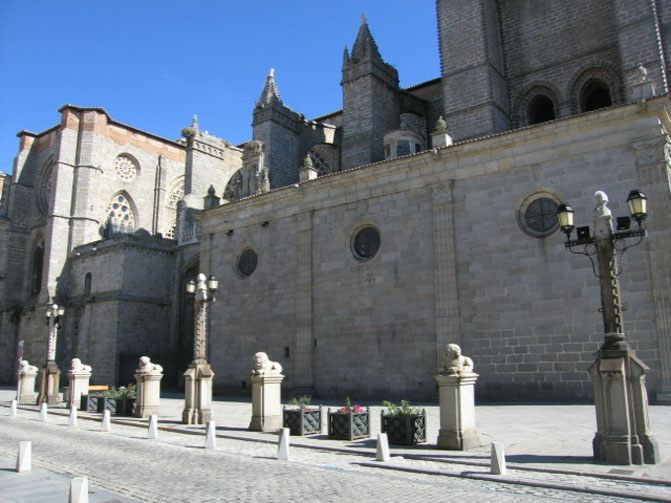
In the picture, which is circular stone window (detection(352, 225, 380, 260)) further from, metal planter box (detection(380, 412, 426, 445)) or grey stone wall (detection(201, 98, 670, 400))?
metal planter box (detection(380, 412, 426, 445))

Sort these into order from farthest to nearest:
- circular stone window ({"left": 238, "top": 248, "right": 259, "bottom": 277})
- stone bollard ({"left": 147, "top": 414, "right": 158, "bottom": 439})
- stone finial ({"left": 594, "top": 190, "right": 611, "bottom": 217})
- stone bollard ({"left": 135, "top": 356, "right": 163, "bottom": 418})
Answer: circular stone window ({"left": 238, "top": 248, "right": 259, "bottom": 277}), stone bollard ({"left": 135, "top": 356, "right": 163, "bottom": 418}), stone bollard ({"left": 147, "top": 414, "right": 158, "bottom": 439}), stone finial ({"left": 594, "top": 190, "right": 611, "bottom": 217})

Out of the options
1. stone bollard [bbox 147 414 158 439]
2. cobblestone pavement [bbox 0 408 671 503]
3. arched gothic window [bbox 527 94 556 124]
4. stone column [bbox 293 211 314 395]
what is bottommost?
cobblestone pavement [bbox 0 408 671 503]

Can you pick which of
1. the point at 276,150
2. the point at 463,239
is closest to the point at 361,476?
the point at 463,239

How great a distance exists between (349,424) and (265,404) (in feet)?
8.03

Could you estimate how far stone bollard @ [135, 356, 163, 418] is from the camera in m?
16.2

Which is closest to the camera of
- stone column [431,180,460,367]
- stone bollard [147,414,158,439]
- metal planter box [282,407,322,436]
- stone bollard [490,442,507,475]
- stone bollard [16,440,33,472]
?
stone bollard [490,442,507,475]

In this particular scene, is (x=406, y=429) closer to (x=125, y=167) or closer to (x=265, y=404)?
(x=265, y=404)

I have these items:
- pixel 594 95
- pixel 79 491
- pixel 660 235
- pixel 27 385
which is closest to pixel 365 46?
pixel 594 95

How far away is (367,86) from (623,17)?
10693 mm

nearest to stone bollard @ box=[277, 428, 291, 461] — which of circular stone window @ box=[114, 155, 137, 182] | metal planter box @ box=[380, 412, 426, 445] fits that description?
metal planter box @ box=[380, 412, 426, 445]

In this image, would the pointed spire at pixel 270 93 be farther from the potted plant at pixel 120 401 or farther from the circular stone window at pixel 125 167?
the potted plant at pixel 120 401

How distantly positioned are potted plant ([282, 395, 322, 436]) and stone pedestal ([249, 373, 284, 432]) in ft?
1.95

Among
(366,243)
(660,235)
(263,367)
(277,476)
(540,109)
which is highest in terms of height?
(540,109)

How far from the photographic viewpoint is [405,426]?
34.2 feet
